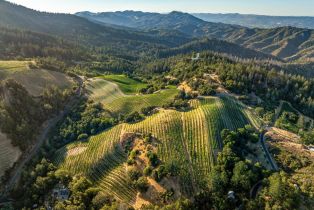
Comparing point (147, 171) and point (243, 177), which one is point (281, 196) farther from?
point (147, 171)

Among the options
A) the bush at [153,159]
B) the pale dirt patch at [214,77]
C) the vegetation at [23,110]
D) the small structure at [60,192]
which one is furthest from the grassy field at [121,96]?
the small structure at [60,192]

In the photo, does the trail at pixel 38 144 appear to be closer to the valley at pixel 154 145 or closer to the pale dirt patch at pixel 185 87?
the valley at pixel 154 145

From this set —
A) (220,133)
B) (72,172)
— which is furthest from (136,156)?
(220,133)

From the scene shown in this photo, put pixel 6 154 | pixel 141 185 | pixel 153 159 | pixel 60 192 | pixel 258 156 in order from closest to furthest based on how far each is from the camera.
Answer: pixel 141 185, pixel 60 192, pixel 153 159, pixel 6 154, pixel 258 156

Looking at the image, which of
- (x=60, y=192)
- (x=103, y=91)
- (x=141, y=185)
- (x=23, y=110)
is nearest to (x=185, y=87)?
(x=103, y=91)

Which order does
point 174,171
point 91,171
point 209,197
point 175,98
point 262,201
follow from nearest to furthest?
point 262,201, point 209,197, point 174,171, point 91,171, point 175,98

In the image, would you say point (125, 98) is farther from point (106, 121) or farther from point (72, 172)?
point (72, 172)

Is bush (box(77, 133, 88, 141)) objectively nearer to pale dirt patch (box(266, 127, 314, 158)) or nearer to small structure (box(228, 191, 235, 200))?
small structure (box(228, 191, 235, 200))
